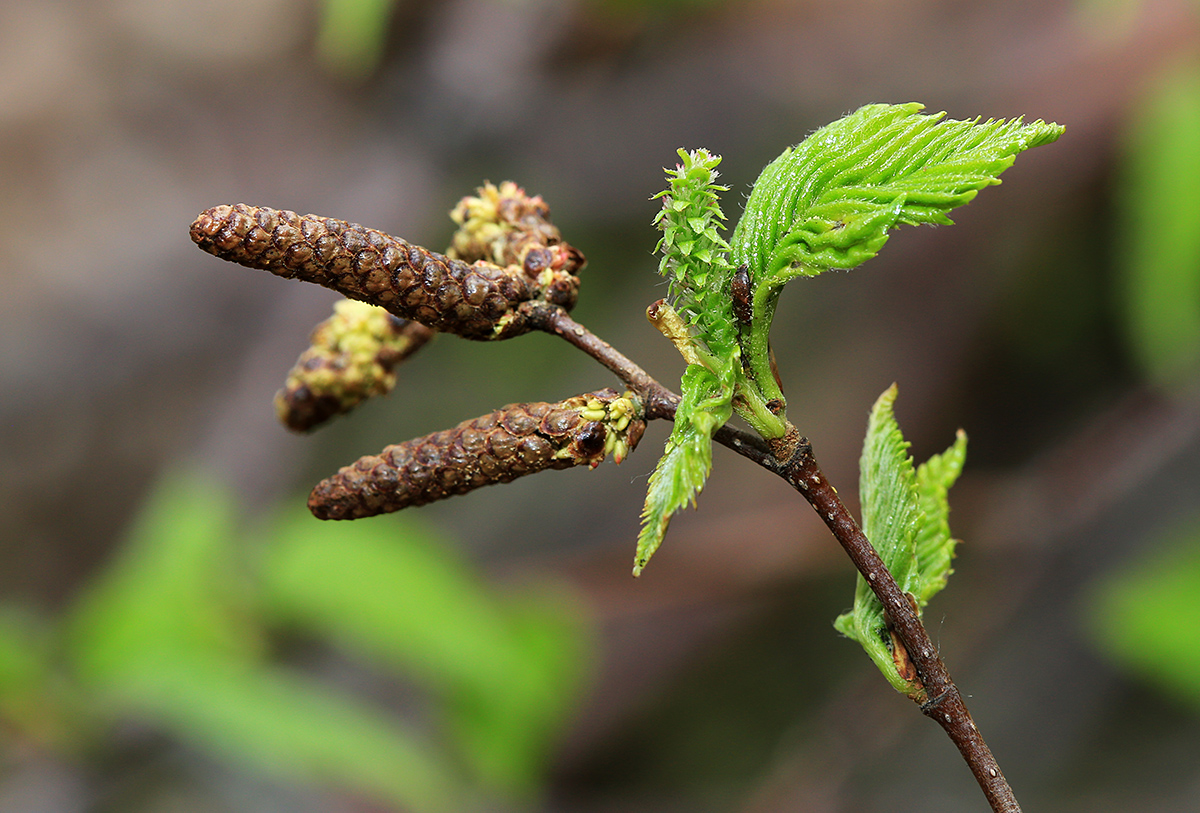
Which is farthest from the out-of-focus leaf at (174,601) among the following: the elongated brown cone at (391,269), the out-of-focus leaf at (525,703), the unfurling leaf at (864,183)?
the unfurling leaf at (864,183)

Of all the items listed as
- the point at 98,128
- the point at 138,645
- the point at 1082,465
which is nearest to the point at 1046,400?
the point at 1082,465

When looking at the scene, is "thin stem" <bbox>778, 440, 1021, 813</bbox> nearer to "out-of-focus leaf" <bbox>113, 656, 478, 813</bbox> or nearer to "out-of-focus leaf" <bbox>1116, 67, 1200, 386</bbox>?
"out-of-focus leaf" <bbox>113, 656, 478, 813</bbox>

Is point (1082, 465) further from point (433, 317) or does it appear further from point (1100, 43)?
point (433, 317)

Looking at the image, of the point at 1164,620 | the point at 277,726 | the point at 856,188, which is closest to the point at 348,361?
the point at 856,188

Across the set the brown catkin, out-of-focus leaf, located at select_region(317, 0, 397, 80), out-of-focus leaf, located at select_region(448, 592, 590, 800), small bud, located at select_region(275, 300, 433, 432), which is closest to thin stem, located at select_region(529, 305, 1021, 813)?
the brown catkin

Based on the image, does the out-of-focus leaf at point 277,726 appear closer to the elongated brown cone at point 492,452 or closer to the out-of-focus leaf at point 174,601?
the out-of-focus leaf at point 174,601

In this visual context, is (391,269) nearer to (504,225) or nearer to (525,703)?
(504,225)
